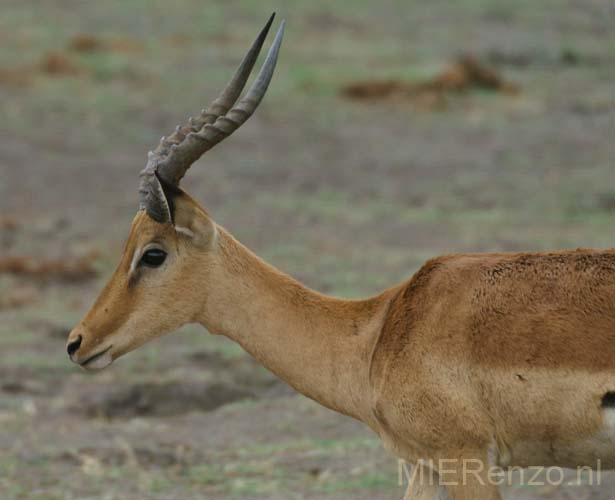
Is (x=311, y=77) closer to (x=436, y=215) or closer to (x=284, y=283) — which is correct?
(x=436, y=215)

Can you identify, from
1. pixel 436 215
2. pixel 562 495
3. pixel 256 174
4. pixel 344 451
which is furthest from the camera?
pixel 256 174

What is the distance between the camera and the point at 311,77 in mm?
21172

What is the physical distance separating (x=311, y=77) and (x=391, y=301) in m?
14.9

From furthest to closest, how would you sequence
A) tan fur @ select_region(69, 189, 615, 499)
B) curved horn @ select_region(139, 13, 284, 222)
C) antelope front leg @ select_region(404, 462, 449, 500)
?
1. curved horn @ select_region(139, 13, 284, 222)
2. antelope front leg @ select_region(404, 462, 449, 500)
3. tan fur @ select_region(69, 189, 615, 499)

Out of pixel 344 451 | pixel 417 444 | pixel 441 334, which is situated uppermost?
pixel 441 334

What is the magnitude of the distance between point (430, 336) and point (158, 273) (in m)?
1.28

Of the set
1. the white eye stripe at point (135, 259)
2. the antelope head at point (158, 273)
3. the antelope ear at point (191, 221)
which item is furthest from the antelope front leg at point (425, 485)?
the white eye stripe at point (135, 259)

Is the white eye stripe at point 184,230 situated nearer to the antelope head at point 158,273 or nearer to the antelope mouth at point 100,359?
the antelope head at point 158,273

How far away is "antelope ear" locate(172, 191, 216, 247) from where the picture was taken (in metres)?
6.60

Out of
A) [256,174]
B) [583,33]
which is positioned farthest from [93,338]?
[583,33]

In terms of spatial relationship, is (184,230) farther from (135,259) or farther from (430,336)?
(430,336)

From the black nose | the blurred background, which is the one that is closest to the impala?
the black nose

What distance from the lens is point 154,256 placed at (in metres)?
6.65

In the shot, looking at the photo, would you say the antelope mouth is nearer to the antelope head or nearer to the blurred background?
the antelope head
